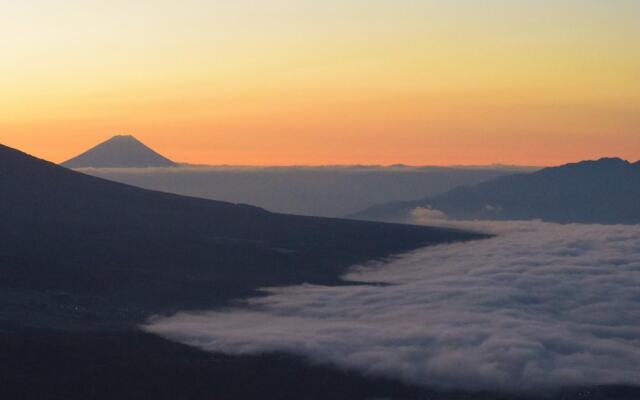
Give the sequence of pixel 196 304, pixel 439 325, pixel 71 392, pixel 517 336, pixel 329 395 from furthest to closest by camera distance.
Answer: pixel 196 304
pixel 439 325
pixel 517 336
pixel 329 395
pixel 71 392

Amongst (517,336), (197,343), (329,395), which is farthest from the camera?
(517,336)

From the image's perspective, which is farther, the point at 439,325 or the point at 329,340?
the point at 439,325

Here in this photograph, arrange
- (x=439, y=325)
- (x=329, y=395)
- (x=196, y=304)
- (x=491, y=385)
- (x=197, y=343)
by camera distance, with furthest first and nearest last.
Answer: (x=196, y=304), (x=439, y=325), (x=197, y=343), (x=491, y=385), (x=329, y=395)

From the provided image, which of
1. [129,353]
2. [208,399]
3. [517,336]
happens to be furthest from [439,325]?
[208,399]

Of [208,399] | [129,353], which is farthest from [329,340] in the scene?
[208,399]

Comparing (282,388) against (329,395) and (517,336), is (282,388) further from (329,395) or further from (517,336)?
(517,336)

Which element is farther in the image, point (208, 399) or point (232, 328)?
point (232, 328)

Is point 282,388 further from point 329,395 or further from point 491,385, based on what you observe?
point 491,385

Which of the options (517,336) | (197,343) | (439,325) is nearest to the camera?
(197,343)
